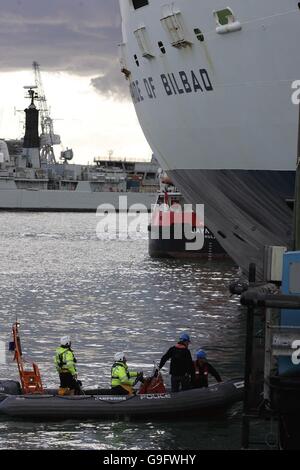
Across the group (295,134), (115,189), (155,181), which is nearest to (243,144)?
(295,134)

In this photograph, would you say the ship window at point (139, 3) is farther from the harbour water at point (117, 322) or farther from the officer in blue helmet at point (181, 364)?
the officer in blue helmet at point (181, 364)

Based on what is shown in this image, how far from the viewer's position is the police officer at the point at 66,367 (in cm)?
1855

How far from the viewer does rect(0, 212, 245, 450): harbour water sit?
57.1ft

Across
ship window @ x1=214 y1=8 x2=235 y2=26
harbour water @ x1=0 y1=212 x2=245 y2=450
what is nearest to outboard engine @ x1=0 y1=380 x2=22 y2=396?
harbour water @ x1=0 y1=212 x2=245 y2=450

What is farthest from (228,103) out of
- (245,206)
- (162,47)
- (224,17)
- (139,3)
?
(139,3)

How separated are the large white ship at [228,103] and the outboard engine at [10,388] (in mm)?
6551

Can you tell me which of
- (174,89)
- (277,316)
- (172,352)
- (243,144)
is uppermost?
(174,89)

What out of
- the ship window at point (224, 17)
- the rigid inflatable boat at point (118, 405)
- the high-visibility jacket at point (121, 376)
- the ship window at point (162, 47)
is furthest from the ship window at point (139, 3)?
the rigid inflatable boat at point (118, 405)

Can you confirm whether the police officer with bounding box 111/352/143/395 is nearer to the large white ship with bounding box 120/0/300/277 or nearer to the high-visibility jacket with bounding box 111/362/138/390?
the high-visibility jacket with bounding box 111/362/138/390

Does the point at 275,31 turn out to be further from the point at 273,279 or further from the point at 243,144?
the point at 273,279

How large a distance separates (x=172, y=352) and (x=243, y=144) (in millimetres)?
5275

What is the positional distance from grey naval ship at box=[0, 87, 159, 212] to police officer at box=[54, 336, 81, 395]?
5448 inches

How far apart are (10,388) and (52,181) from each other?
139733mm
